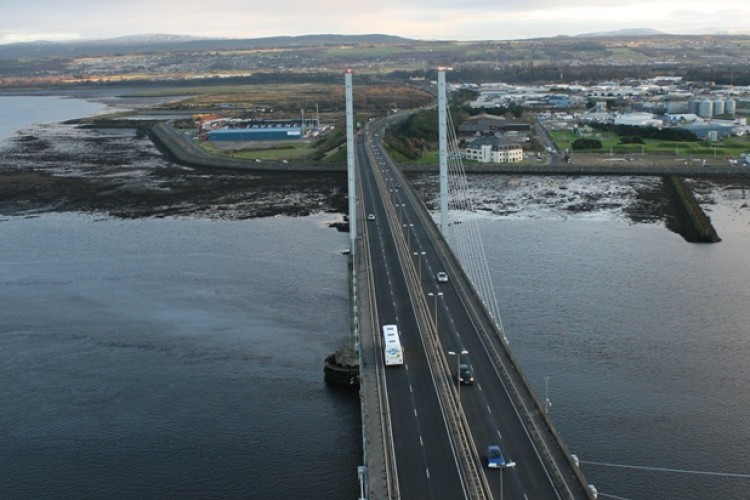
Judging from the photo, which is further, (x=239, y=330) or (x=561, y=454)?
(x=239, y=330)

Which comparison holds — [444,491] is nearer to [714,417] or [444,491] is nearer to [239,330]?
[714,417]

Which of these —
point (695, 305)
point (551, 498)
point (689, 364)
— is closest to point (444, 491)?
point (551, 498)

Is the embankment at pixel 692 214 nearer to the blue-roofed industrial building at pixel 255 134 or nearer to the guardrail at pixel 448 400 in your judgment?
the guardrail at pixel 448 400

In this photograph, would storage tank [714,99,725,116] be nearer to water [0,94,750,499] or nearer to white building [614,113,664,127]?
white building [614,113,664,127]

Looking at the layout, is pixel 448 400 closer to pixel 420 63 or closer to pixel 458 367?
pixel 458 367

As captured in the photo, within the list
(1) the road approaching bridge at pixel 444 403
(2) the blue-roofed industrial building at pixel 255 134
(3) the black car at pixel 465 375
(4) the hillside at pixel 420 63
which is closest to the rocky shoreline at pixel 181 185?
(2) the blue-roofed industrial building at pixel 255 134

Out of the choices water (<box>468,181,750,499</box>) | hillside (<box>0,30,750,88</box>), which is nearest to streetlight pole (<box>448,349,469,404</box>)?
water (<box>468,181,750,499</box>)

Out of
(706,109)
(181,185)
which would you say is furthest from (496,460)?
(706,109)
